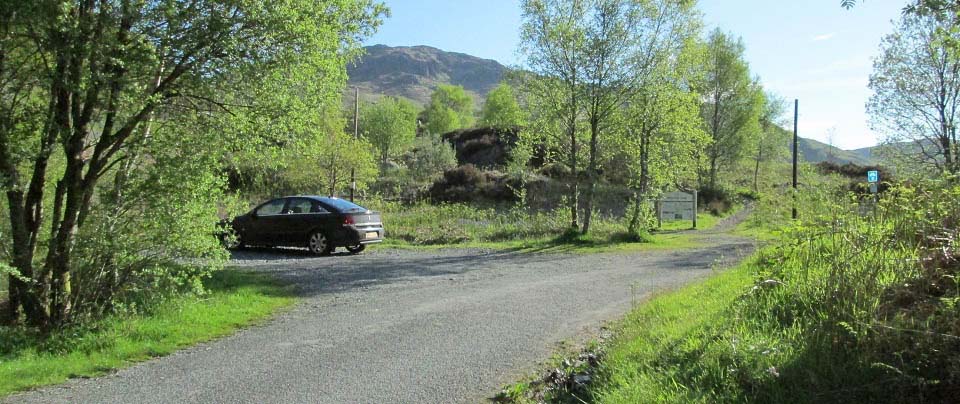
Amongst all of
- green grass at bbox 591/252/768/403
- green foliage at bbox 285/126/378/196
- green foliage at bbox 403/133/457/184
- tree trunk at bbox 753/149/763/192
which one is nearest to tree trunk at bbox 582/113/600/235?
green foliage at bbox 285/126/378/196

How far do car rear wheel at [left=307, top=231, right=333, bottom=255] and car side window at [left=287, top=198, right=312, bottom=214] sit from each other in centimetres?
73

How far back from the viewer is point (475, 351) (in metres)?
6.38

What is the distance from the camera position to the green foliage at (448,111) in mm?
93938

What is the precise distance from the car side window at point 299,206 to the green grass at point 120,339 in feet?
23.9

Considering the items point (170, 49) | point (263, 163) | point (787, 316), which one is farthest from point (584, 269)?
point (170, 49)

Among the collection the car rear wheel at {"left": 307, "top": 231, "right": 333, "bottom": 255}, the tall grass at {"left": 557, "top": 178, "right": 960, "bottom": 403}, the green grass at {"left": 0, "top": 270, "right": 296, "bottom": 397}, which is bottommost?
the green grass at {"left": 0, "top": 270, "right": 296, "bottom": 397}

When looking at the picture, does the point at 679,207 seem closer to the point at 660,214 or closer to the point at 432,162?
the point at 660,214

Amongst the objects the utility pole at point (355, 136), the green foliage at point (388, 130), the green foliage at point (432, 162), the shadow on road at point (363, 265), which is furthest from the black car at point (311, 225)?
the green foliage at point (388, 130)

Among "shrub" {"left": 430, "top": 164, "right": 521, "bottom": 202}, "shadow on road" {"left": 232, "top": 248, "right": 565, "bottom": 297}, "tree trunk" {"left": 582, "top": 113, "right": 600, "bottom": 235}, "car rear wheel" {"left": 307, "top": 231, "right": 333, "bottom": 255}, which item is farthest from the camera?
"shrub" {"left": 430, "top": 164, "right": 521, "bottom": 202}

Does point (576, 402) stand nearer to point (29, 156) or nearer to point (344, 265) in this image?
point (29, 156)

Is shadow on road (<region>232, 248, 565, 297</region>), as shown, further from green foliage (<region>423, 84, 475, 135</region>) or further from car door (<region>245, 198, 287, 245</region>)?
green foliage (<region>423, 84, 475, 135</region>)

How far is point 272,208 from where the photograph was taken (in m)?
17.1

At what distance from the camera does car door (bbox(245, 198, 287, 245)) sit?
16.8m

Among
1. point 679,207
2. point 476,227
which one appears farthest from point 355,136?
point 679,207
